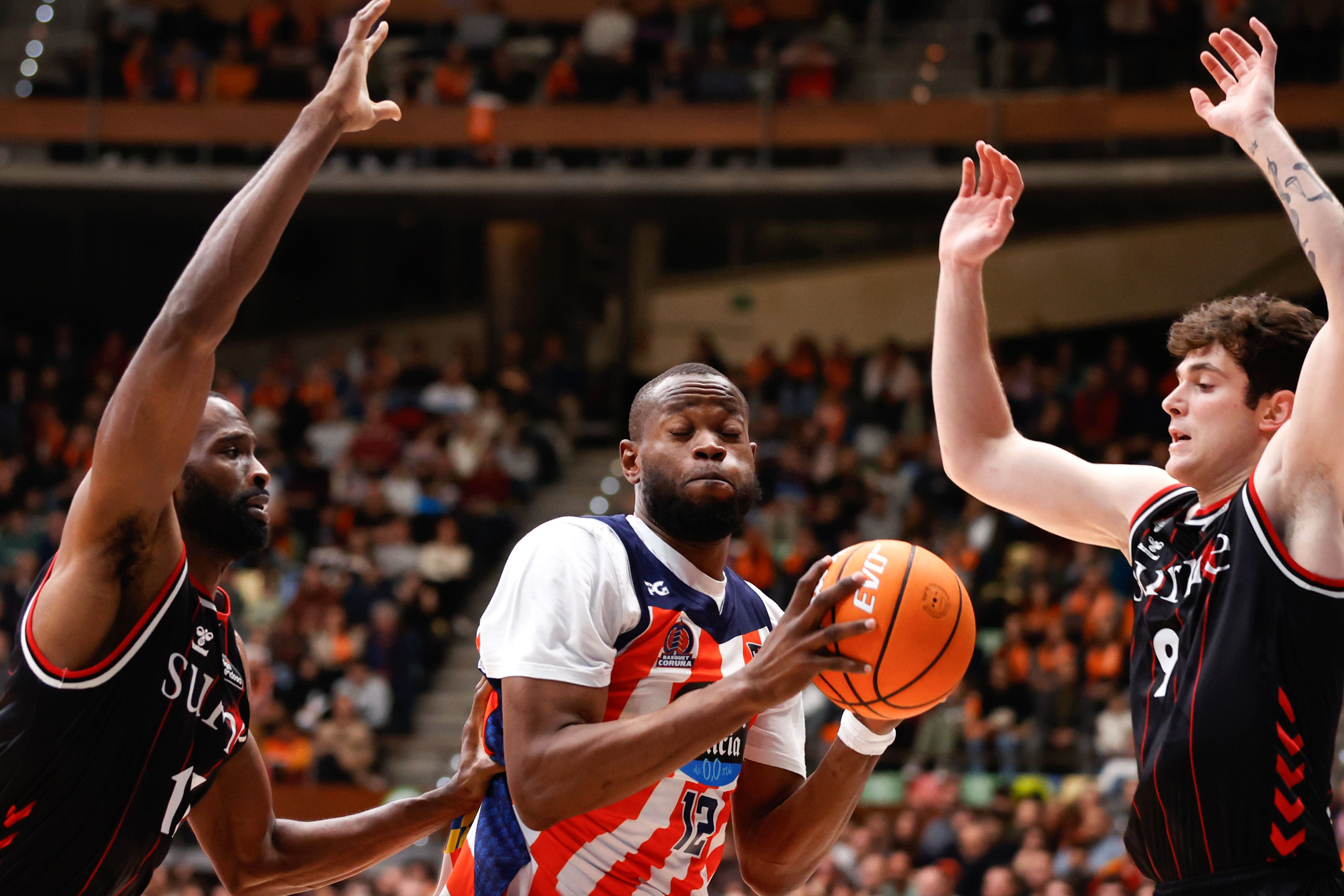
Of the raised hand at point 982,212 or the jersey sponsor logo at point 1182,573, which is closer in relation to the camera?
the jersey sponsor logo at point 1182,573

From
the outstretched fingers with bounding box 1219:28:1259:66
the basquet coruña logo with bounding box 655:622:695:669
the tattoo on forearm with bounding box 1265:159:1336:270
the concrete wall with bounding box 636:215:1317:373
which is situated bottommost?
the concrete wall with bounding box 636:215:1317:373

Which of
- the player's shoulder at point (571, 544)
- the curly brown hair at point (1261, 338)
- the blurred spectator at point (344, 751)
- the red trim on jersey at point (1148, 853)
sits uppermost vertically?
the curly brown hair at point (1261, 338)

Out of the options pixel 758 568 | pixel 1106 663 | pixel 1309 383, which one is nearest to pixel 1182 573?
pixel 1309 383

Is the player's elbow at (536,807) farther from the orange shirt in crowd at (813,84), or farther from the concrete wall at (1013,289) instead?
the concrete wall at (1013,289)

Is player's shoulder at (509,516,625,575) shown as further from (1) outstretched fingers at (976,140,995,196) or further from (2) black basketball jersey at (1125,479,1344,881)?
(1) outstretched fingers at (976,140,995,196)

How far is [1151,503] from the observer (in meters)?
3.89

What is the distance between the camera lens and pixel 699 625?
151 inches

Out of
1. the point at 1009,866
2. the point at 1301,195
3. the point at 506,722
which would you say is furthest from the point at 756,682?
the point at 1009,866

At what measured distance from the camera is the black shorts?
328 cm

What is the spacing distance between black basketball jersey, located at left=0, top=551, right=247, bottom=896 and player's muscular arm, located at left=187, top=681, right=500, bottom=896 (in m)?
0.42

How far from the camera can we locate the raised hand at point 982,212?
4.25 m

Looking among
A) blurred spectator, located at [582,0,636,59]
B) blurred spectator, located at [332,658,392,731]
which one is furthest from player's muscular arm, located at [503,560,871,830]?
blurred spectator, located at [582,0,636,59]

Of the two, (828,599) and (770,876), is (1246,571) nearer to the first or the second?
(828,599)

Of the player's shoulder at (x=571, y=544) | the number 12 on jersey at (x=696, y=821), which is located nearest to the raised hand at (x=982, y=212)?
the player's shoulder at (x=571, y=544)
